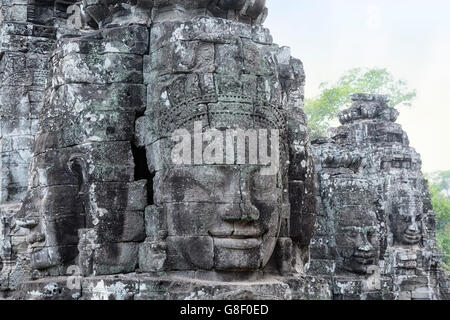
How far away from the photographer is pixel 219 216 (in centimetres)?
612

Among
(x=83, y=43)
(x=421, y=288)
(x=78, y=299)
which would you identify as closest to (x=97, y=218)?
(x=78, y=299)

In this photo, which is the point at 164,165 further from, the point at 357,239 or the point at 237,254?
the point at 357,239

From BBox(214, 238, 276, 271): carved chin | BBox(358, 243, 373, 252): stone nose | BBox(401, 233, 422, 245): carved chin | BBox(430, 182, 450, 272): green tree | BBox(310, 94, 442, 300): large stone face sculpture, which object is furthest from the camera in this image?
BBox(430, 182, 450, 272): green tree

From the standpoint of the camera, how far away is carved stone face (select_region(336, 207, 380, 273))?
9.43m

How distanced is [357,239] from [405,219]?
644cm

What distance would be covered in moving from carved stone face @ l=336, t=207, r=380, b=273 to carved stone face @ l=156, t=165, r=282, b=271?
10.9ft

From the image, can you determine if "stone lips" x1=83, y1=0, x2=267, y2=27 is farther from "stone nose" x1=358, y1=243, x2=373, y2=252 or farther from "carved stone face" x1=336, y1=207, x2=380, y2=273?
"stone nose" x1=358, y1=243, x2=373, y2=252

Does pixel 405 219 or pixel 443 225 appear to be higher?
pixel 405 219

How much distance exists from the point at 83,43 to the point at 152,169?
1.26 meters

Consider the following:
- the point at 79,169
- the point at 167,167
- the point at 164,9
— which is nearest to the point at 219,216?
the point at 167,167

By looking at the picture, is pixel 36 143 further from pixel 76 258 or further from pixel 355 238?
pixel 355 238

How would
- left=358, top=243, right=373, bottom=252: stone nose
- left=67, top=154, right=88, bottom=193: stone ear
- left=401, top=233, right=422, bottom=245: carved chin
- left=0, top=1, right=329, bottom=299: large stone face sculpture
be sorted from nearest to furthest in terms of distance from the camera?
left=0, top=1, right=329, bottom=299: large stone face sculpture
left=67, top=154, right=88, bottom=193: stone ear
left=358, top=243, right=373, bottom=252: stone nose
left=401, top=233, right=422, bottom=245: carved chin

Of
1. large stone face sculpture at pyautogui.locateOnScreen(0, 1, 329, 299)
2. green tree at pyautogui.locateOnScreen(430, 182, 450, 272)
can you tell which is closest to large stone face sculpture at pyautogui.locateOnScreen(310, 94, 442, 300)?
large stone face sculpture at pyautogui.locateOnScreen(0, 1, 329, 299)

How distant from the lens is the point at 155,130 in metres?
6.54
